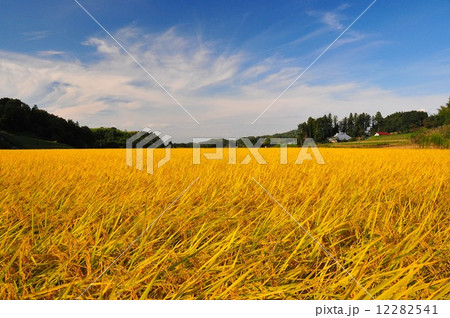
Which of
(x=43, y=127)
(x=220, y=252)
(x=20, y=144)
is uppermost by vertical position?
(x=43, y=127)

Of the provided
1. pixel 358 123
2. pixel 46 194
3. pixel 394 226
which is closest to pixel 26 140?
pixel 46 194

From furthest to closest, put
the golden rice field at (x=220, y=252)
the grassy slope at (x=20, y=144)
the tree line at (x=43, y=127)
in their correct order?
the tree line at (x=43, y=127), the grassy slope at (x=20, y=144), the golden rice field at (x=220, y=252)

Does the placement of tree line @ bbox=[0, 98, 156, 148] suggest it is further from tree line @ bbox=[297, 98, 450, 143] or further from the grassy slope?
tree line @ bbox=[297, 98, 450, 143]

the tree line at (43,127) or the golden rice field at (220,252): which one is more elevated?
the tree line at (43,127)

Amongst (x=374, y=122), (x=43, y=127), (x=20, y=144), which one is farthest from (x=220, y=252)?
(x=374, y=122)

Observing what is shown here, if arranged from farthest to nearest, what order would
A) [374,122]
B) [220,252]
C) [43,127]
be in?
[374,122]
[43,127]
[220,252]

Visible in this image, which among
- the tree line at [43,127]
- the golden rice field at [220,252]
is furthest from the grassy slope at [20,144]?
the golden rice field at [220,252]

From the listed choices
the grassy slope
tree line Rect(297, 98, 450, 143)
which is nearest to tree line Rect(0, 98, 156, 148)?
the grassy slope

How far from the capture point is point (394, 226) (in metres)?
1.53

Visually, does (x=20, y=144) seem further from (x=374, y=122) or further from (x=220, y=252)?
(x=374, y=122)

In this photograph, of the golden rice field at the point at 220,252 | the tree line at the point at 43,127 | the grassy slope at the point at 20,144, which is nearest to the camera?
the golden rice field at the point at 220,252

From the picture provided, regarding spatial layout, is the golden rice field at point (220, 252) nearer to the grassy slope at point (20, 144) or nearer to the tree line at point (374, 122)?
the grassy slope at point (20, 144)

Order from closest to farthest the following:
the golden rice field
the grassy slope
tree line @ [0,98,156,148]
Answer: the golden rice field
the grassy slope
tree line @ [0,98,156,148]

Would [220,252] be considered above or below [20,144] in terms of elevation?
below
